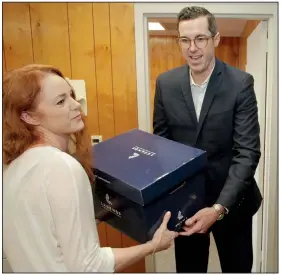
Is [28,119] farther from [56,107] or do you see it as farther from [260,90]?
[260,90]

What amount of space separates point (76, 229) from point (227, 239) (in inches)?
36.5

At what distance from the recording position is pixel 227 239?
155 centimetres

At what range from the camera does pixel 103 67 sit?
1718 mm

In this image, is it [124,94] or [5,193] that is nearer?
[5,193]

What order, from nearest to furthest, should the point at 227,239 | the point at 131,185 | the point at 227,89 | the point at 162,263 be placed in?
the point at 131,185
the point at 227,89
the point at 227,239
the point at 162,263

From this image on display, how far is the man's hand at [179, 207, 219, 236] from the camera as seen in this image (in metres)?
1.19

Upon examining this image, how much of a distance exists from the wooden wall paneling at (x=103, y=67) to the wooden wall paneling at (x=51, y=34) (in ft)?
0.52

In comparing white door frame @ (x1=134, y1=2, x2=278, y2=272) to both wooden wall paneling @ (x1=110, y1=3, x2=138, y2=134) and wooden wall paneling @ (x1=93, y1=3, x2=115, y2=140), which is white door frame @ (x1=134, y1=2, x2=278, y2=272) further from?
wooden wall paneling @ (x1=93, y1=3, x2=115, y2=140)

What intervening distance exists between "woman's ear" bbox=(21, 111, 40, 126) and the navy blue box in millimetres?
258

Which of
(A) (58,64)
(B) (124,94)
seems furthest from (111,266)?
(A) (58,64)

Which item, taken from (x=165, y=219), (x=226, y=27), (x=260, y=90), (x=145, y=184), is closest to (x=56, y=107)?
(x=145, y=184)

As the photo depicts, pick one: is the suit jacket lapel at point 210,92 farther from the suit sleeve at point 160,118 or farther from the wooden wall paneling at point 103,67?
the wooden wall paneling at point 103,67

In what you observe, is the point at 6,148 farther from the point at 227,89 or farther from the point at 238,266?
the point at 238,266

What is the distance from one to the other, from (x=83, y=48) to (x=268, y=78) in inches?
41.1
